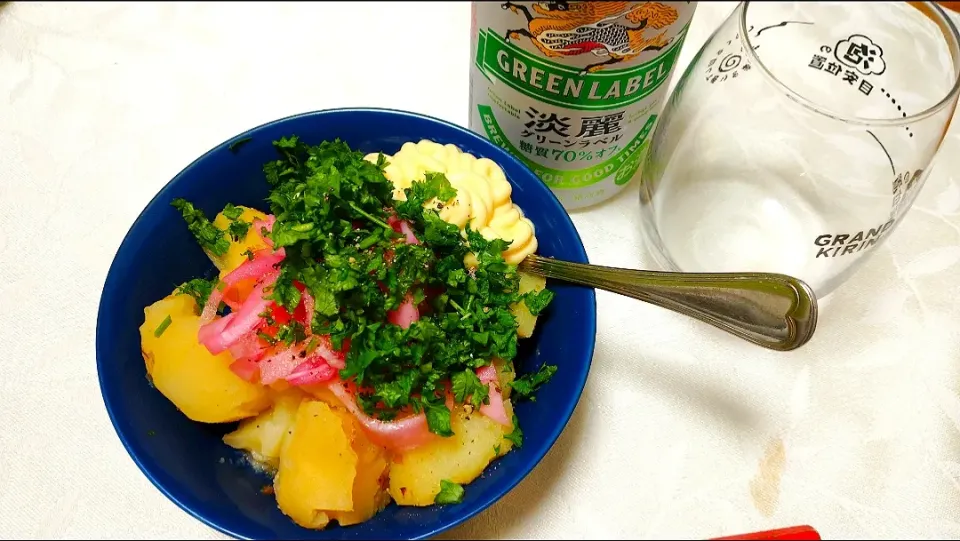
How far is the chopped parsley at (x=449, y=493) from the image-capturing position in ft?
1.95

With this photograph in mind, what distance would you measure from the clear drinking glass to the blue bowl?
0.63 feet

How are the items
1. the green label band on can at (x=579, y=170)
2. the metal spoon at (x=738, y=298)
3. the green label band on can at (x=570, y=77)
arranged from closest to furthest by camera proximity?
the metal spoon at (x=738, y=298), the green label band on can at (x=570, y=77), the green label band on can at (x=579, y=170)

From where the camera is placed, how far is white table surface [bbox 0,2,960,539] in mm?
696

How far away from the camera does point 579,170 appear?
0.81m

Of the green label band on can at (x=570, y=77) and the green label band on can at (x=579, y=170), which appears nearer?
the green label band on can at (x=570, y=77)

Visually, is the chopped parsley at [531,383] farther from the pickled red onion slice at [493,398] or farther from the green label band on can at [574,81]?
the green label band on can at [574,81]

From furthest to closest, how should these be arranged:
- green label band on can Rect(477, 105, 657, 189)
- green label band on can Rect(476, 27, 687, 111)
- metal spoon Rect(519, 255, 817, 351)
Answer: green label band on can Rect(477, 105, 657, 189)
green label band on can Rect(476, 27, 687, 111)
metal spoon Rect(519, 255, 817, 351)

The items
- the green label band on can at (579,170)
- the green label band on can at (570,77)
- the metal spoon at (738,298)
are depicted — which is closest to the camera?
the metal spoon at (738,298)

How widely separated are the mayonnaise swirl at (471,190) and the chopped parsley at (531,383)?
0.12 m

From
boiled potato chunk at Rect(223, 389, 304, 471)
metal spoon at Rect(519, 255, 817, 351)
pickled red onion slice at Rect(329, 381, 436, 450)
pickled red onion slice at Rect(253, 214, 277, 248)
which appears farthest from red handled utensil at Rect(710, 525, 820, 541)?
pickled red onion slice at Rect(253, 214, 277, 248)

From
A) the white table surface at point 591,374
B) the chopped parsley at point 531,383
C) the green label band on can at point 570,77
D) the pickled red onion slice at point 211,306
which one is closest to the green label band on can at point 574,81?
the green label band on can at point 570,77

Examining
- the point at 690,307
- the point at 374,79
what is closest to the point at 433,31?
the point at 374,79

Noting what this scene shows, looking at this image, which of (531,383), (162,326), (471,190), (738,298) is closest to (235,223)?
(162,326)

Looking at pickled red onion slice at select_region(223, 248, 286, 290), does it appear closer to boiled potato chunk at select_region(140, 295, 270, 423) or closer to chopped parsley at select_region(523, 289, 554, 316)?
boiled potato chunk at select_region(140, 295, 270, 423)
